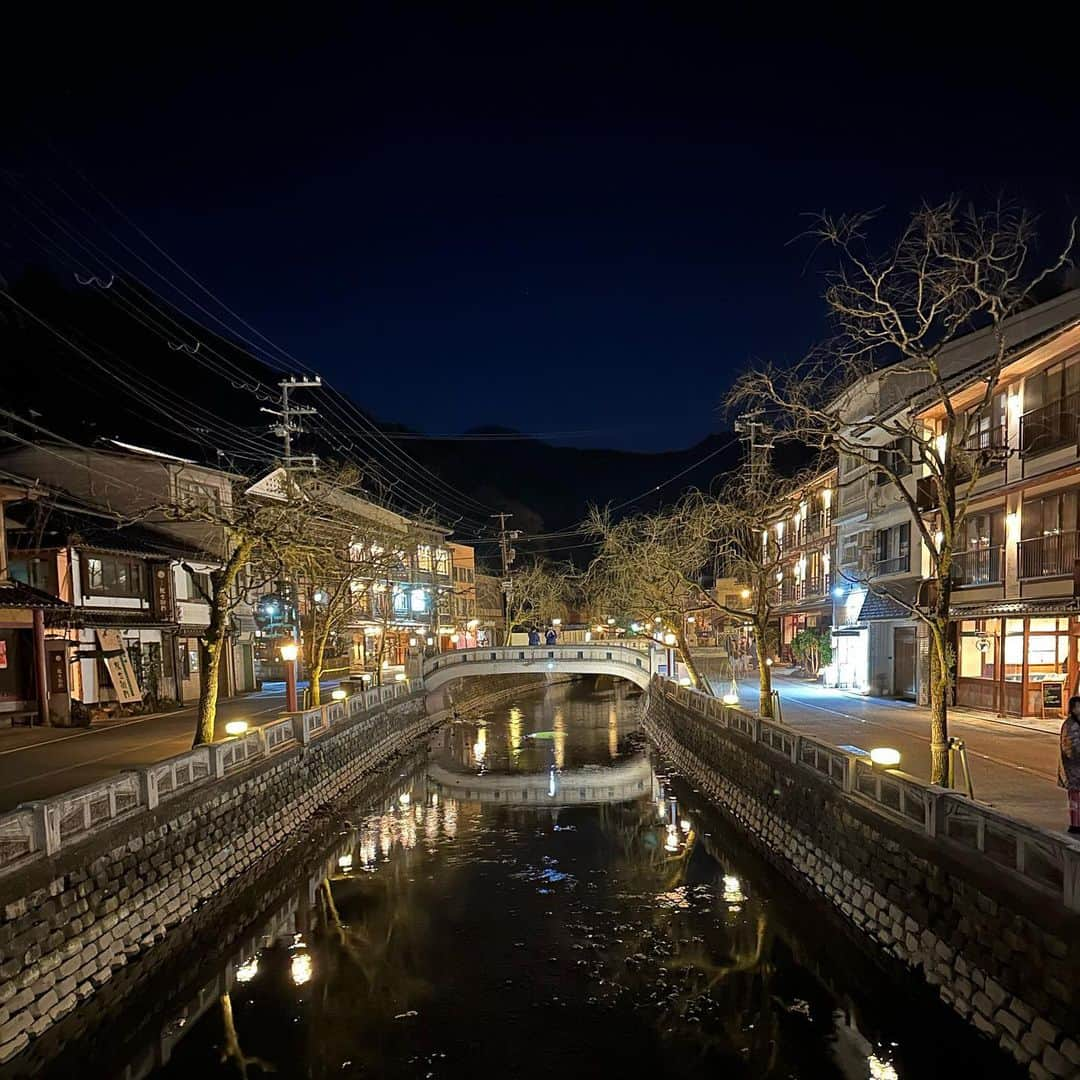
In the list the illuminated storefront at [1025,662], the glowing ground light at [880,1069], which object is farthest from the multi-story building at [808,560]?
the glowing ground light at [880,1069]

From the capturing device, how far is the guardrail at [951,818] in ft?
25.7

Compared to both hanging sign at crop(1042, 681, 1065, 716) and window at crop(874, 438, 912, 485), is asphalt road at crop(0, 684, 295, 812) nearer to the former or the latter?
hanging sign at crop(1042, 681, 1065, 716)

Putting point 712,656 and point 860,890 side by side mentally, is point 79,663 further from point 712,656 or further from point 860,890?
point 712,656

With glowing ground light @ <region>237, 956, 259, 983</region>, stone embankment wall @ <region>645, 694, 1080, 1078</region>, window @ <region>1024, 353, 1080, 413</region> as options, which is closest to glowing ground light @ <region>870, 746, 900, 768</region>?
stone embankment wall @ <region>645, 694, 1080, 1078</region>

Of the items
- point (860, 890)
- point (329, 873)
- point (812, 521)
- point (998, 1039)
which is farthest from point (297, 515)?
point (812, 521)

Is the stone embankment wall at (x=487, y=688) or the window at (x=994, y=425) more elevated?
the window at (x=994, y=425)

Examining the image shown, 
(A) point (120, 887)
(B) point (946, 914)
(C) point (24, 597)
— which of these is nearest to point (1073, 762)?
(B) point (946, 914)

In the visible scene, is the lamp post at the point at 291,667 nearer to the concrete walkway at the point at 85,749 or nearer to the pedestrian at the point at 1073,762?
the concrete walkway at the point at 85,749

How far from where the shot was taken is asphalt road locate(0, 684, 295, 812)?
15.6m

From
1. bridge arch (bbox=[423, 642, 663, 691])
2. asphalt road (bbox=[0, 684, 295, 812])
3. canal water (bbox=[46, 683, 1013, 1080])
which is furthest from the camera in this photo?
bridge arch (bbox=[423, 642, 663, 691])

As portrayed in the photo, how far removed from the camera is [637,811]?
23109mm

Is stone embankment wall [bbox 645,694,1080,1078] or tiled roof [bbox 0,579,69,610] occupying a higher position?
tiled roof [bbox 0,579,69,610]

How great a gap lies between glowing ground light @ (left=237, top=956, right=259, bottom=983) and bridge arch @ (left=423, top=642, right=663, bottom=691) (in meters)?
27.2

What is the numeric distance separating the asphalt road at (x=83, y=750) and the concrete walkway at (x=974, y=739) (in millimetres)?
16853
